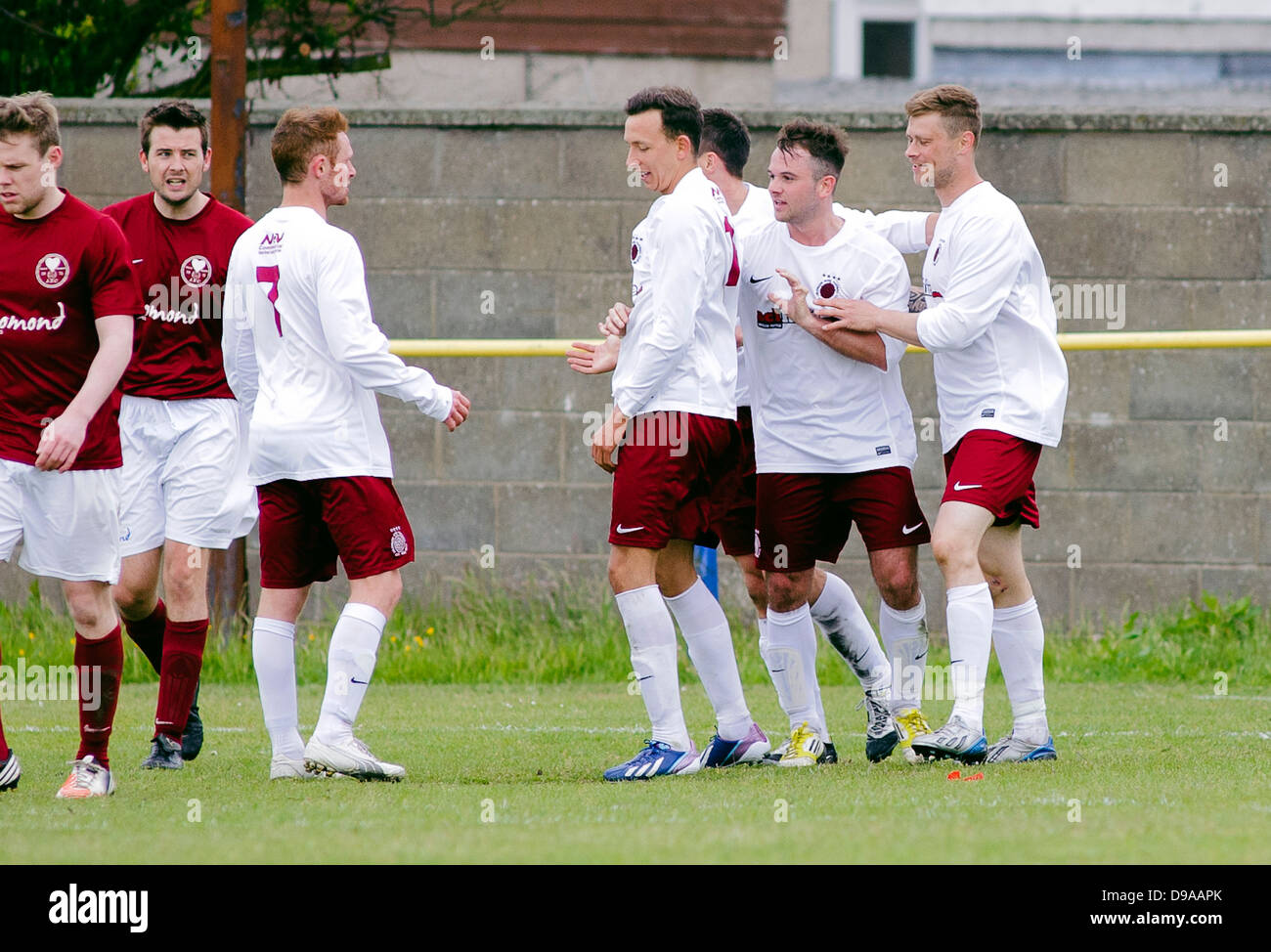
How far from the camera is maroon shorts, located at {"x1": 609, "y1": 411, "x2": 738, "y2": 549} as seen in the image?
18.4 feet

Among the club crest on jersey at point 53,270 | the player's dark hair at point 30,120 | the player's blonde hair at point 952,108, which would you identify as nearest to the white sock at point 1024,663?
the player's blonde hair at point 952,108

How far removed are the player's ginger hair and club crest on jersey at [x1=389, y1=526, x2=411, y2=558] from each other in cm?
121

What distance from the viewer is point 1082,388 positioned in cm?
949

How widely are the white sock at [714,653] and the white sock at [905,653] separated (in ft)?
1.93

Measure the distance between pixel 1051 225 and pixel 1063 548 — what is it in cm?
180

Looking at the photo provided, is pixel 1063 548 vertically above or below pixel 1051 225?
below

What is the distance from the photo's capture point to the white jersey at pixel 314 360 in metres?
5.44

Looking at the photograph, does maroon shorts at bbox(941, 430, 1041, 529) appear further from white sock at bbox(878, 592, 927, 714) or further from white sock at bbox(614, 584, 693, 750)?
white sock at bbox(614, 584, 693, 750)

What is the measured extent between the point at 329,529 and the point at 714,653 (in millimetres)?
1377

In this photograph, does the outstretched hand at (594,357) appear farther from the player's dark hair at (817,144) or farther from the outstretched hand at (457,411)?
the player's dark hair at (817,144)

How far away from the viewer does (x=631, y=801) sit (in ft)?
16.3

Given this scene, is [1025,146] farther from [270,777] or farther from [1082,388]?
[270,777]

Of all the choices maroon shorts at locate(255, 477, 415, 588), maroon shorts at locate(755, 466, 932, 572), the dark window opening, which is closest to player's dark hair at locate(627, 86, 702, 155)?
maroon shorts at locate(755, 466, 932, 572)
